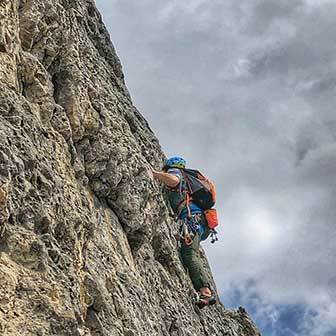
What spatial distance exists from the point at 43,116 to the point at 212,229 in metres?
8.21

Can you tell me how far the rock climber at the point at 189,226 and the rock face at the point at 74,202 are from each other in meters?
0.60

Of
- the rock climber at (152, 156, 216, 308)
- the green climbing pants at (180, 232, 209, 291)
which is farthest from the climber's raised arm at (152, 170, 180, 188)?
the green climbing pants at (180, 232, 209, 291)

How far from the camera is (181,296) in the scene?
46.7 feet

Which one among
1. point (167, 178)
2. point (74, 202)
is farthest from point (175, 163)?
point (74, 202)

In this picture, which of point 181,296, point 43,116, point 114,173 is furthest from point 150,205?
point 43,116

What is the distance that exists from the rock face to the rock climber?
60cm

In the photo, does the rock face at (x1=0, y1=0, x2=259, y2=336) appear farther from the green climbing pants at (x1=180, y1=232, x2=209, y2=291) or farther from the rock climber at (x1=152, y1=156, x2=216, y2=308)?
the green climbing pants at (x1=180, y1=232, x2=209, y2=291)

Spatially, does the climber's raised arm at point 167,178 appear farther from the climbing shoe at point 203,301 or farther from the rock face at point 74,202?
the climbing shoe at point 203,301

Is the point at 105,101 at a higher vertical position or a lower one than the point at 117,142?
higher

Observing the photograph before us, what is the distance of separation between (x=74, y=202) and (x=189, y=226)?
23.3 feet

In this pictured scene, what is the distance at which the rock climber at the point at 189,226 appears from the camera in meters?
15.9

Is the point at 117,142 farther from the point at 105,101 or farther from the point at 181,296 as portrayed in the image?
the point at 181,296

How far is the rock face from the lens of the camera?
7.75 meters

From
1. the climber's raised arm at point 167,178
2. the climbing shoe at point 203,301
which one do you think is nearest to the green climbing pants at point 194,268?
the climbing shoe at point 203,301
